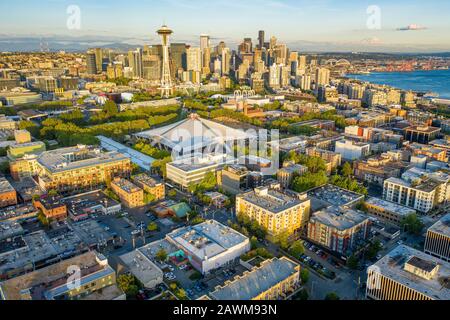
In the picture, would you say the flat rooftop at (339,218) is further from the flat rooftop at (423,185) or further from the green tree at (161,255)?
the green tree at (161,255)

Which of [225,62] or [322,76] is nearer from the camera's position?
[322,76]

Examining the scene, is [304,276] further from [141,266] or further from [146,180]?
[146,180]

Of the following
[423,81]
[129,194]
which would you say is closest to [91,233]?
[129,194]

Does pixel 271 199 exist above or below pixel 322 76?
below

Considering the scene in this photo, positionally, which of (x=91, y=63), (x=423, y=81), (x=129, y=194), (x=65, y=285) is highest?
(x=91, y=63)

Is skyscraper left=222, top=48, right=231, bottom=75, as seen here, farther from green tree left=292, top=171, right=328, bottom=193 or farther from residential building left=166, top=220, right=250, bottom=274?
residential building left=166, top=220, right=250, bottom=274

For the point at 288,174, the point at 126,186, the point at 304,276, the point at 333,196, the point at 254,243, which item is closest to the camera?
the point at 304,276

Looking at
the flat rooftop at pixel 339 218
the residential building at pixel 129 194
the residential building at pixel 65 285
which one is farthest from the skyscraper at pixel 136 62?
Result: the residential building at pixel 65 285
